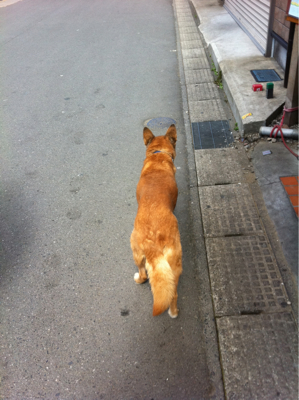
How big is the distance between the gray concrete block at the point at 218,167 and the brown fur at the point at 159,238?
1238 mm

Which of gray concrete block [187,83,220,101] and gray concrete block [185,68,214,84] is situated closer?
gray concrete block [187,83,220,101]

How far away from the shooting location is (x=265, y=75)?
6.70 metres

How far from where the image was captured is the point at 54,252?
4.01 metres

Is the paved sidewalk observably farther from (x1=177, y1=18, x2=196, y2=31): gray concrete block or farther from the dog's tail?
(x1=177, y1=18, x2=196, y2=31): gray concrete block

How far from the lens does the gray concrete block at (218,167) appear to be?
475 cm

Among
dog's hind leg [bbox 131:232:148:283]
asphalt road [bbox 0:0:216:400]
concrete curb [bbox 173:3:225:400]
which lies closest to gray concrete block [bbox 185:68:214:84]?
asphalt road [bbox 0:0:216:400]

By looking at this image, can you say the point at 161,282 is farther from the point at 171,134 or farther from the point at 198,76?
the point at 198,76

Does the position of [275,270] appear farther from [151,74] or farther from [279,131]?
[151,74]

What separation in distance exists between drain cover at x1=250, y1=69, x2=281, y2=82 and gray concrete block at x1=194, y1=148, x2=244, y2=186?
220 cm

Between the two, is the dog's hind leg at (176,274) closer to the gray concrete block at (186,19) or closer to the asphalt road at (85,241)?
the asphalt road at (85,241)

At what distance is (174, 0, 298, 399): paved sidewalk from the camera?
2.64 m

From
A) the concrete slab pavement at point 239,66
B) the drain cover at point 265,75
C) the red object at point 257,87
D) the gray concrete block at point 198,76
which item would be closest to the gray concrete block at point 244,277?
the concrete slab pavement at point 239,66

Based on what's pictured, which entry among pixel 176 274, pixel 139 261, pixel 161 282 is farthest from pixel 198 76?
pixel 161 282

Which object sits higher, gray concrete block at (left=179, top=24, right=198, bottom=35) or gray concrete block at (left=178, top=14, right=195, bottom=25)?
gray concrete block at (left=178, top=14, right=195, bottom=25)
